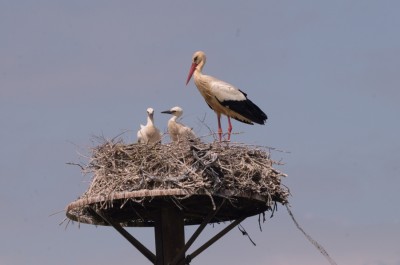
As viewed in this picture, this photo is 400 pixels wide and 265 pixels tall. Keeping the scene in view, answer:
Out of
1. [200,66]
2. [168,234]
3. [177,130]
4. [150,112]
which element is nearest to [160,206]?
[168,234]

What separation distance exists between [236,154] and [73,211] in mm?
1917

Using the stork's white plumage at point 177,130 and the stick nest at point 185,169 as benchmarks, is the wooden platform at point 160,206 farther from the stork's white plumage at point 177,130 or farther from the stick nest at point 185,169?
the stork's white plumage at point 177,130

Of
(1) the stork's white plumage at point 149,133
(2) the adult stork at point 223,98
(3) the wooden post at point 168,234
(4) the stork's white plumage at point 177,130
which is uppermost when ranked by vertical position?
(2) the adult stork at point 223,98

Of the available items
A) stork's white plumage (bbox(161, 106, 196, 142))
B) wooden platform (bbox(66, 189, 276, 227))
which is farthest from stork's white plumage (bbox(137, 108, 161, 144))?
wooden platform (bbox(66, 189, 276, 227))

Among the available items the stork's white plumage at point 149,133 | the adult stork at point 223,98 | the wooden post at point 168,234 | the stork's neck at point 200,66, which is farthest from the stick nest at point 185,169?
the stork's neck at point 200,66

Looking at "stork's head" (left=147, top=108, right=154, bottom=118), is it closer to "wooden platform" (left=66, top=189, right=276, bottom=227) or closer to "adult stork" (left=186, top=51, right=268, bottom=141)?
"adult stork" (left=186, top=51, right=268, bottom=141)

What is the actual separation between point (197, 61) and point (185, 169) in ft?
10.7

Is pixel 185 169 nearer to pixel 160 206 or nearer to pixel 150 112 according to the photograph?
pixel 160 206

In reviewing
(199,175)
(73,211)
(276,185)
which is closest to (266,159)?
(276,185)

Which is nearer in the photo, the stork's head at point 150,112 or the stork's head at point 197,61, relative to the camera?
the stork's head at point 150,112

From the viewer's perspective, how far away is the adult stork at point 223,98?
45.3 feet

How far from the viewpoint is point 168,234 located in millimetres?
11812

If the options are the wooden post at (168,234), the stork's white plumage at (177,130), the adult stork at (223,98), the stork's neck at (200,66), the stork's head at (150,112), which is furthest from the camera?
the stork's neck at (200,66)

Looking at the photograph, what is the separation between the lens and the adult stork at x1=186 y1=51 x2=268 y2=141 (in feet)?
45.3
